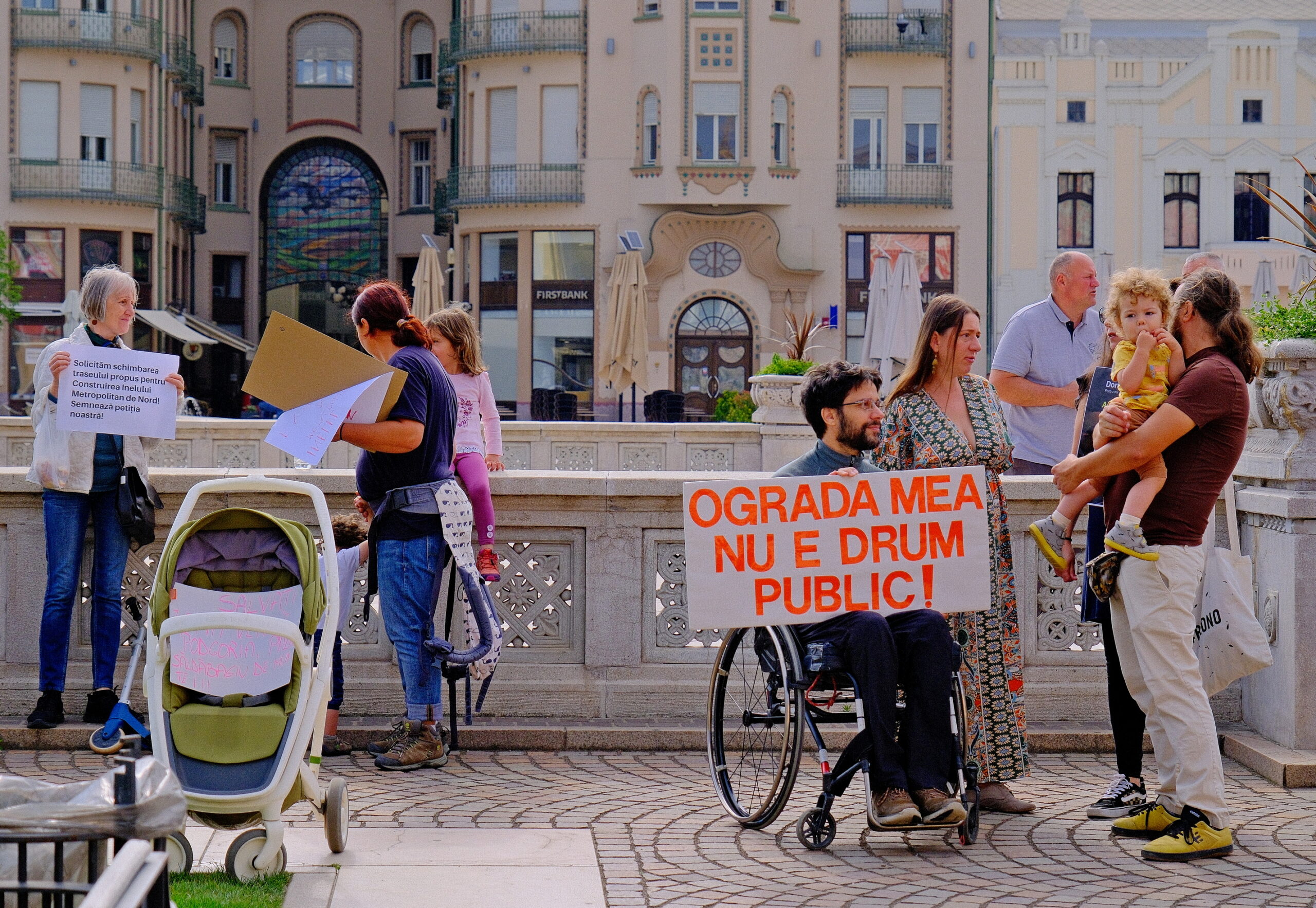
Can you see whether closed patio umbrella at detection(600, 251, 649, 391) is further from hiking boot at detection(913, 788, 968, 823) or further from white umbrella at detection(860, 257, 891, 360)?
hiking boot at detection(913, 788, 968, 823)

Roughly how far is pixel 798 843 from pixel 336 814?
1.63 metres

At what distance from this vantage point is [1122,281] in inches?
222

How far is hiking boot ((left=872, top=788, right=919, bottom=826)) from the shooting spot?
5414 mm

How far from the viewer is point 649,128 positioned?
4175 cm

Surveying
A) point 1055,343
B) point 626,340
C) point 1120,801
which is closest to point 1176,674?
point 1120,801

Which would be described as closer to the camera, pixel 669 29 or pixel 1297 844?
pixel 1297 844

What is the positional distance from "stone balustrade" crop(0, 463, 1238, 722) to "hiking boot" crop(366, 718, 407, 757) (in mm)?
632

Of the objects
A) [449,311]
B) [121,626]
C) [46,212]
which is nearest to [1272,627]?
[449,311]

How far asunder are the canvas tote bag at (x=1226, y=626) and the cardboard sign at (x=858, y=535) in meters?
0.85

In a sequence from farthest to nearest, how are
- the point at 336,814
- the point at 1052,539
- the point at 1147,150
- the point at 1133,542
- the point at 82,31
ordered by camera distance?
the point at 1147,150 → the point at 82,31 → the point at 1052,539 → the point at 1133,542 → the point at 336,814

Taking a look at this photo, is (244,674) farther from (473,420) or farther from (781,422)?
(781,422)

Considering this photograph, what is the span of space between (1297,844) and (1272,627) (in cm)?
152

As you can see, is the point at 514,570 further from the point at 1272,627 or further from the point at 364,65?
the point at 364,65

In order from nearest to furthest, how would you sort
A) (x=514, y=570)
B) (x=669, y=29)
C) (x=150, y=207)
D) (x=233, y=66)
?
(x=514, y=570) → (x=669, y=29) → (x=150, y=207) → (x=233, y=66)
